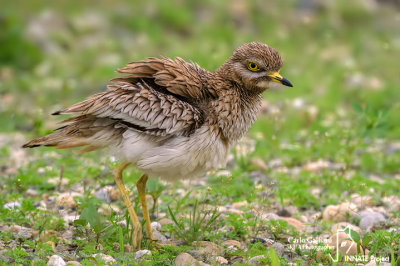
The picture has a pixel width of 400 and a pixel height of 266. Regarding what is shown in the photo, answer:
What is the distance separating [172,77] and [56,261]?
1773 millimetres

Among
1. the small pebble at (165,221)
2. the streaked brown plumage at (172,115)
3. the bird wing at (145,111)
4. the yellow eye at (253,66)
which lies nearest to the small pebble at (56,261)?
the streaked brown plumage at (172,115)

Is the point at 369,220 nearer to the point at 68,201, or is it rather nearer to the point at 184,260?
the point at 184,260

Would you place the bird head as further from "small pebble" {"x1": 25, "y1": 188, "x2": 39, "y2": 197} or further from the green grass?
"small pebble" {"x1": 25, "y1": 188, "x2": 39, "y2": 197}

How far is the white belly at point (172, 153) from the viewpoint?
4660 mm

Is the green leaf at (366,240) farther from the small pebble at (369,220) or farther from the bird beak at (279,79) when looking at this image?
the bird beak at (279,79)

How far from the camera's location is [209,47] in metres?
10.9

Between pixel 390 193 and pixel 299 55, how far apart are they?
6.30 metres

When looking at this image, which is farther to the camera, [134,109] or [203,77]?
[203,77]

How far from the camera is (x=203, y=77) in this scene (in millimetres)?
5141

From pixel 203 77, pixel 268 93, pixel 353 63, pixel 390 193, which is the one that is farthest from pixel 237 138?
pixel 353 63

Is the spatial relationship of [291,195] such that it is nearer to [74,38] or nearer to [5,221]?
[5,221]

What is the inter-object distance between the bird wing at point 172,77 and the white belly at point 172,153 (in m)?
0.36

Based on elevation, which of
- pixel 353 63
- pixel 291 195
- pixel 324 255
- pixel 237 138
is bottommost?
pixel 324 255

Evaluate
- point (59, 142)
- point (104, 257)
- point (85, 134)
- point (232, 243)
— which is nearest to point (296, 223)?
point (232, 243)
